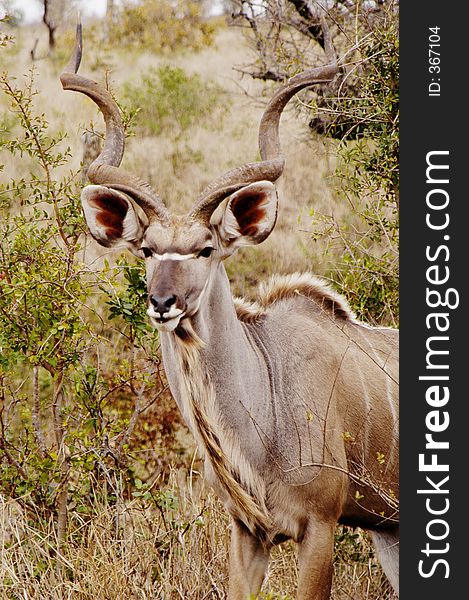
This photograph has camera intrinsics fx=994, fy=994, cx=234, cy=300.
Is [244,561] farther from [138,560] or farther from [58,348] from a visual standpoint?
[58,348]

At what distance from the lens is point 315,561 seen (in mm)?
3537

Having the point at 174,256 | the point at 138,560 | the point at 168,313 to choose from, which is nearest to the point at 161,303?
the point at 168,313

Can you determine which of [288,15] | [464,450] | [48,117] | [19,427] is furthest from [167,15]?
[464,450]

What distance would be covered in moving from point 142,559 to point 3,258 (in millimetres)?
1431

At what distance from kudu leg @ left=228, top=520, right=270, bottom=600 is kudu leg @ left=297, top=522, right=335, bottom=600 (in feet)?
0.77

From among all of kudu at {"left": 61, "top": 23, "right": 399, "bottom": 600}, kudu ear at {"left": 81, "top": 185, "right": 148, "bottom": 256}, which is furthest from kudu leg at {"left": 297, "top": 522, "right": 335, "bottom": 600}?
kudu ear at {"left": 81, "top": 185, "right": 148, "bottom": 256}

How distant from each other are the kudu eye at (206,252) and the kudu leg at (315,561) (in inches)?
40.7

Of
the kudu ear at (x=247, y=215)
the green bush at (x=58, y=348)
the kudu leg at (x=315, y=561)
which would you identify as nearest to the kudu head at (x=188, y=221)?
the kudu ear at (x=247, y=215)

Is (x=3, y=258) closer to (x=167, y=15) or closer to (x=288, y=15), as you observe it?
(x=288, y=15)

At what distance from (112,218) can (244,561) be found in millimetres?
1391

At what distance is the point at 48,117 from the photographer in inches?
538

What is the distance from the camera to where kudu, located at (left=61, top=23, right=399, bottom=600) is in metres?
3.37

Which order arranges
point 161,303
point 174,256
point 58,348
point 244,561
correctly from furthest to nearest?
point 58,348 → point 244,561 → point 174,256 → point 161,303

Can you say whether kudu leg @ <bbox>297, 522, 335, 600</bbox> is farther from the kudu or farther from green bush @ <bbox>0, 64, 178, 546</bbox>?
green bush @ <bbox>0, 64, 178, 546</bbox>
